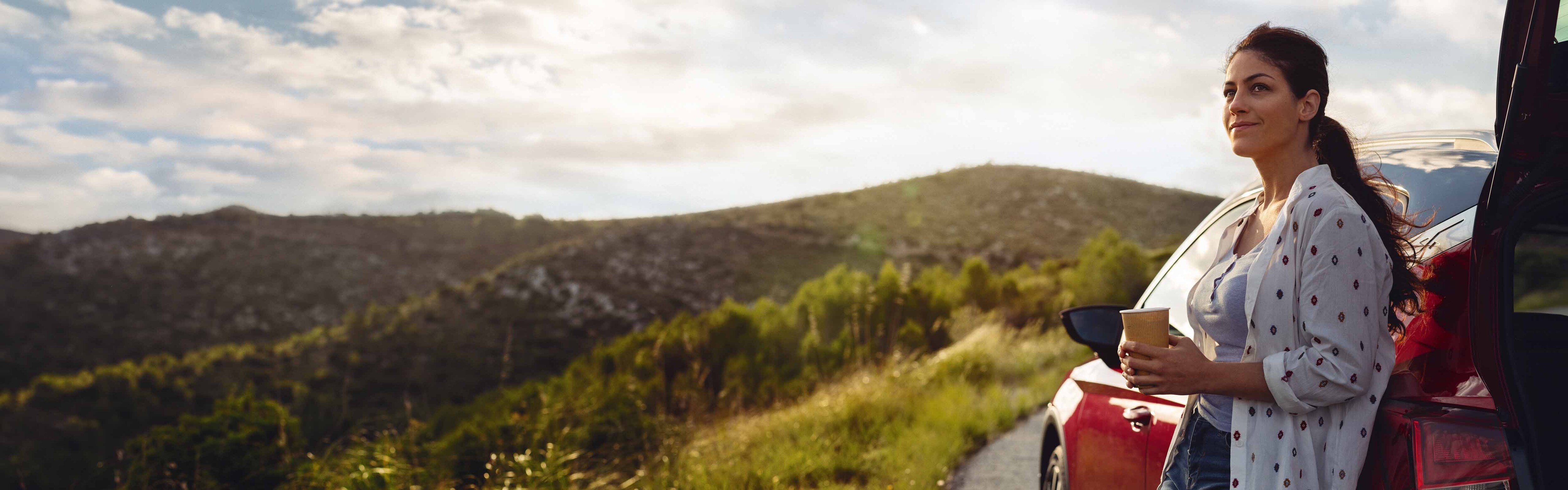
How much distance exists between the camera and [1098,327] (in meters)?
2.40

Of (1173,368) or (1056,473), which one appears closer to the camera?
(1173,368)

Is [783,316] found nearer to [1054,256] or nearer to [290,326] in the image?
[1054,256]

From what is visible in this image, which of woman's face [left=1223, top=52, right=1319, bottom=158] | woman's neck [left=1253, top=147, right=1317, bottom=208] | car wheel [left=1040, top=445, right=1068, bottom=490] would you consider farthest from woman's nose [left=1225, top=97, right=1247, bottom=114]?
car wheel [left=1040, top=445, right=1068, bottom=490]

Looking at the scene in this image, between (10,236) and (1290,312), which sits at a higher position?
(10,236)

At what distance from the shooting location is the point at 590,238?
5247cm

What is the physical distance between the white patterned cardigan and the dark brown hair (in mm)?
76

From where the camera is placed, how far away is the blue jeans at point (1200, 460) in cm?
156

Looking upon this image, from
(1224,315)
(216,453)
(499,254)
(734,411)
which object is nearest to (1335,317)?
(1224,315)

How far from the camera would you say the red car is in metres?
1.24

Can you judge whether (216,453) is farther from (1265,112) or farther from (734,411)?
(1265,112)

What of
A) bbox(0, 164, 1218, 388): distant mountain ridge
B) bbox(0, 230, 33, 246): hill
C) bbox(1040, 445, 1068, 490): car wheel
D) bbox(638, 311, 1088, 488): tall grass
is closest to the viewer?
bbox(1040, 445, 1068, 490): car wheel

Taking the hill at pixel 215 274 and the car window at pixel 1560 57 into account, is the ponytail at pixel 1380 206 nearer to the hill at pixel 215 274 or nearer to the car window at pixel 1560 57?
the car window at pixel 1560 57

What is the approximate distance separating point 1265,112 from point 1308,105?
0.29 feet

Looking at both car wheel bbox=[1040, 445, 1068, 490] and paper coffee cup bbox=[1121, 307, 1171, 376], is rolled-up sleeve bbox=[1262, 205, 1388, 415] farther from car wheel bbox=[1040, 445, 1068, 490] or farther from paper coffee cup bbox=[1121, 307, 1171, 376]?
car wheel bbox=[1040, 445, 1068, 490]
